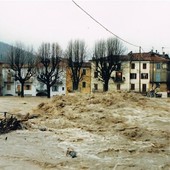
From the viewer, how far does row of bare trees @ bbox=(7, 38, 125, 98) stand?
207 ft

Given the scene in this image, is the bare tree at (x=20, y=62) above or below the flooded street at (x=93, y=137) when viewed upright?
above

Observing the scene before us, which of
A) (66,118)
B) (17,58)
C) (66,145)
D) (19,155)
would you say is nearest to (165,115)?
(66,118)

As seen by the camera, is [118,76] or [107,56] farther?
[118,76]

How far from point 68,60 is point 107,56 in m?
7.00

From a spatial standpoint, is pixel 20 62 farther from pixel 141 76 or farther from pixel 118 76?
pixel 141 76

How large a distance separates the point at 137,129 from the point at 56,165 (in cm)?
974

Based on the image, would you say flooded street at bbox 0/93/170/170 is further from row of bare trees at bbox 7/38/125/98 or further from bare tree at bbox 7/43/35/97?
bare tree at bbox 7/43/35/97

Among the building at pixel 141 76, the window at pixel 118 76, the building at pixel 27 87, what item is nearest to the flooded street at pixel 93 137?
the window at pixel 118 76

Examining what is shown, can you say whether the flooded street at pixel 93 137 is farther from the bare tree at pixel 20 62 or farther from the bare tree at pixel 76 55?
the bare tree at pixel 20 62

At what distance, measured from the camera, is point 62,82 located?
80562 millimetres

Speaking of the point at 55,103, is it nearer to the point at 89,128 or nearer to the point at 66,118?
the point at 66,118

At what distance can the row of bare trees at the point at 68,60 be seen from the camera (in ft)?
207

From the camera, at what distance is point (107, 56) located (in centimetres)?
6269

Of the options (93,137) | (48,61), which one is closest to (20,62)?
(48,61)
